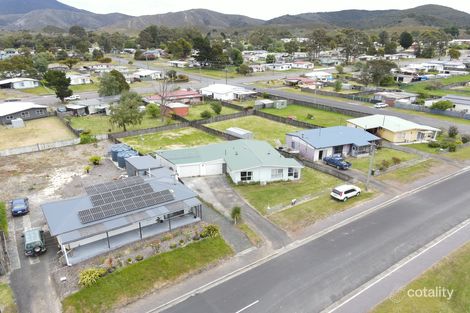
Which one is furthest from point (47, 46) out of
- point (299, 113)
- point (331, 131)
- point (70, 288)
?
point (70, 288)

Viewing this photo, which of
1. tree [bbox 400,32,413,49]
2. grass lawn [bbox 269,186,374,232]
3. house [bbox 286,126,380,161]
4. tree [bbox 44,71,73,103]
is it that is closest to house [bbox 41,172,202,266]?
grass lawn [bbox 269,186,374,232]

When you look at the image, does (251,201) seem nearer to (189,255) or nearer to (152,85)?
(189,255)

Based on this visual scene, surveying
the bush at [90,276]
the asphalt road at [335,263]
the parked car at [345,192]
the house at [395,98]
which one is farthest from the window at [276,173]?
the house at [395,98]

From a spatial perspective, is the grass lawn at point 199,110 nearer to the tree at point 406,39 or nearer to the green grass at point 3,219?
the green grass at point 3,219

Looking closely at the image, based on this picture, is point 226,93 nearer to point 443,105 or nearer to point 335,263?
point 443,105

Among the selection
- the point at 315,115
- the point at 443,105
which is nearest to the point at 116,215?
the point at 315,115

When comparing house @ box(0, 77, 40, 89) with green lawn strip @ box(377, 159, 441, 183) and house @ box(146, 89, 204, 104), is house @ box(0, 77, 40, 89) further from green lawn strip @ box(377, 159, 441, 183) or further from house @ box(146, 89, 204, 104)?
green lawn strip @ box(377, 159, 441, 183)
